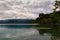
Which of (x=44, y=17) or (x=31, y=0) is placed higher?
(x=31, y=0)

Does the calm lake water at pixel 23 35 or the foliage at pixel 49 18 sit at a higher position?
the foliage at pixel 49 18

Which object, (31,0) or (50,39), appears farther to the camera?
(31,0)

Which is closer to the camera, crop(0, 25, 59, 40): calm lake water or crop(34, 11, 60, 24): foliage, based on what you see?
crop(0, 25, 59, 40): calm lake water

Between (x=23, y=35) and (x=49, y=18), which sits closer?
(x=23, y=35)

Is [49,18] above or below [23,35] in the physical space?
above

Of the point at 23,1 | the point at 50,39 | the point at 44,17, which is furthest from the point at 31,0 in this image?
the point at 50,39

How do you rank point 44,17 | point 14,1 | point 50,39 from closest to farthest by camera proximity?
point 50,39 → point 14,1 → point 44,17

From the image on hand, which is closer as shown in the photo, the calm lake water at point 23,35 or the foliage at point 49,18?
the calm lake water at point 23,35

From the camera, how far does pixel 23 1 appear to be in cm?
908

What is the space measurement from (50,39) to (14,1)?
2326mm

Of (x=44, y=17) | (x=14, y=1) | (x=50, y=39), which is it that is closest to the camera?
(x=50, y=39)

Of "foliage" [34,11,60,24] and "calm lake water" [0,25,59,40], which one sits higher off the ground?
"foliage" [34,11,60,24]

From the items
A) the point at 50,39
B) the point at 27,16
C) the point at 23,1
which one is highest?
the point at 23,1

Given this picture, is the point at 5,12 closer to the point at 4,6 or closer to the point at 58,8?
the point at 4,6
